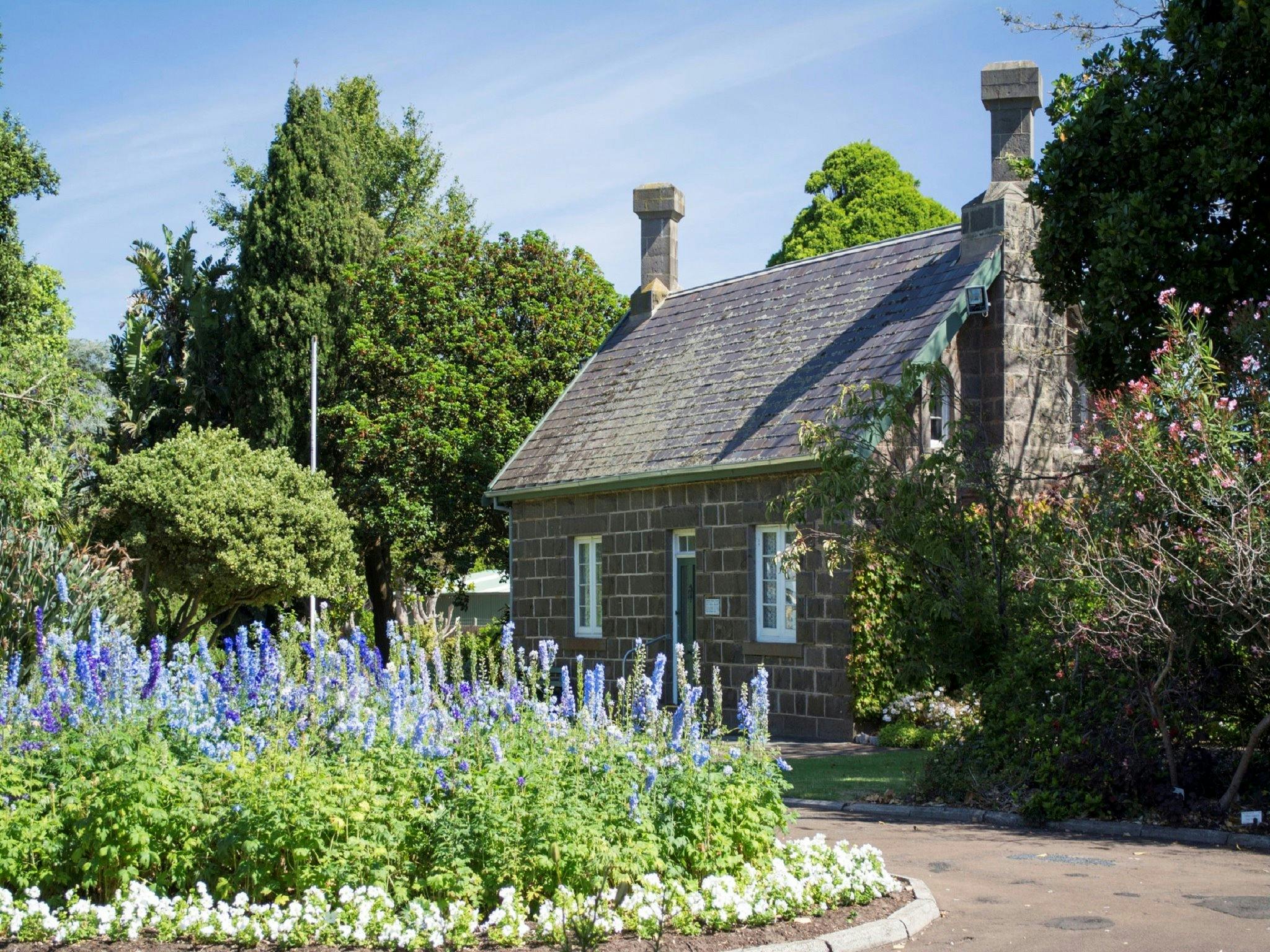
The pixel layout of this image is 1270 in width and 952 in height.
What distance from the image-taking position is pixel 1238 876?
354 inches

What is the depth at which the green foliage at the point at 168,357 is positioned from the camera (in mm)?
32344

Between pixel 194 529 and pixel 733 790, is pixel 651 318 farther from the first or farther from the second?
pixel 733 790

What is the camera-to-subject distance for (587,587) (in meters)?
22.9

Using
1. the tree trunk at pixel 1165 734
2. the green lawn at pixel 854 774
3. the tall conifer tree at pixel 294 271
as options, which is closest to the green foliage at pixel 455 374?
the tall conifer tree at pixel 294 271

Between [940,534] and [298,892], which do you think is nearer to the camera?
[298,892]

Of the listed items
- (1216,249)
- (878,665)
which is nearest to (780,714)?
(878,665)

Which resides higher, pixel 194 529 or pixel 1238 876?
pixel 194 529

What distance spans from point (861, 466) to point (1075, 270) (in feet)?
11.0

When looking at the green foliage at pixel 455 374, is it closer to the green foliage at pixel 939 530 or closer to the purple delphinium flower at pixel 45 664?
the green foliage at pixel 939 530

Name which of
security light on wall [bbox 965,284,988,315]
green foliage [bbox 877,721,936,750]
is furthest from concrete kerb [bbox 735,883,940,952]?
security light on wall [bbox 965,284,988,315]

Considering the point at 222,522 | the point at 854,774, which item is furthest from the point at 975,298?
the point at 222,522

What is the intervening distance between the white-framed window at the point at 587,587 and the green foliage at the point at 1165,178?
10.2 metres

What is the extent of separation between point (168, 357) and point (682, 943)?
2963 cm

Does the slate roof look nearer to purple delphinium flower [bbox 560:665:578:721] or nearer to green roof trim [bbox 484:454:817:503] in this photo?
green roof trim [bbox 484:454:817:503]
